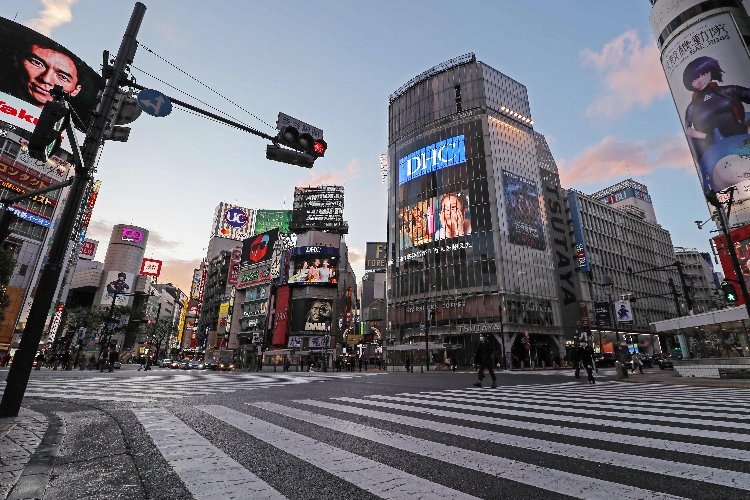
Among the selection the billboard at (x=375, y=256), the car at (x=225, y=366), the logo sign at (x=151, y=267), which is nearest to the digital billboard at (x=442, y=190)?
the billboard at (x=375, y=256)

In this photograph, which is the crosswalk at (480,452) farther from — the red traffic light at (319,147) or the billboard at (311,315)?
the billboard at (311,315)

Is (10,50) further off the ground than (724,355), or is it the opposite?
(10,50)

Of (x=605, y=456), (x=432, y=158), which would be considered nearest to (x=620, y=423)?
(x=605, y=456)

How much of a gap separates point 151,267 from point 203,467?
404 ft

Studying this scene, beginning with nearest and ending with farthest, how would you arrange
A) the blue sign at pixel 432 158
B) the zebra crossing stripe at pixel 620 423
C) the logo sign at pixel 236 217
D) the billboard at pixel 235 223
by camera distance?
the zebra crossing stripe at pixel 620 423
the blue sign at pixel 432 158
the billboard at pixel 235 223
the logo sign at pixel 236 217

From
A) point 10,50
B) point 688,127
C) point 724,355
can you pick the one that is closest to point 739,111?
point 688,127

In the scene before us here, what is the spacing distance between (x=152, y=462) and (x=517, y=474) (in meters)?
3.01

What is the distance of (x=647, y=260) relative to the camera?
7731 centimetres

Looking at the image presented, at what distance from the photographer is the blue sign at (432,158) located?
5894cm

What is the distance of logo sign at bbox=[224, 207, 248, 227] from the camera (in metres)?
109

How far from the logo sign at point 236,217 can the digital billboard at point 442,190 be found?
63.5 meters

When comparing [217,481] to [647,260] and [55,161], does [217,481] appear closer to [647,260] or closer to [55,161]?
[55,161]

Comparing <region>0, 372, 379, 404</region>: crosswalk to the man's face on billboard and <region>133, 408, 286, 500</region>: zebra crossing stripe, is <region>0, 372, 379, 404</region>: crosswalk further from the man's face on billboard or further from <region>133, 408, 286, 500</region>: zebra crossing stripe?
the man's face on billboard

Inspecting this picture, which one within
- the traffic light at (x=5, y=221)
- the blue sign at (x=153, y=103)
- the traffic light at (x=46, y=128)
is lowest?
the traffic light at (x=5, y=221)
